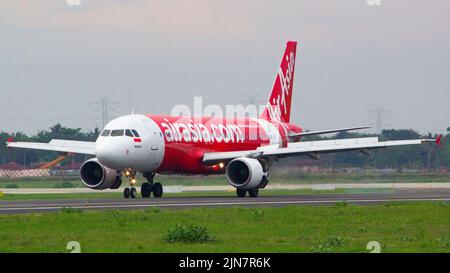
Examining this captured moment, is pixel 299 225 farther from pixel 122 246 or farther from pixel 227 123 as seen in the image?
pixel 227 123

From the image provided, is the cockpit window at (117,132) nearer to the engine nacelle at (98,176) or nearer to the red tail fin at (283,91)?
the engine nacelle at (98,176)

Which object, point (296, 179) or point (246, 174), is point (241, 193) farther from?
point (296, 179)

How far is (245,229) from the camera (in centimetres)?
3122

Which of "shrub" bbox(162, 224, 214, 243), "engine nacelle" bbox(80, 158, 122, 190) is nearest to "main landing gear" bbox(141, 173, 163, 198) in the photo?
"engine nacelle" bbox(80, 158, 122, 190)

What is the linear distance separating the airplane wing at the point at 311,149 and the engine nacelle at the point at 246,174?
52.0 inches

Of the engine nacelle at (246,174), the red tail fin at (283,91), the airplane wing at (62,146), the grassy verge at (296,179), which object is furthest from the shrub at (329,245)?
the red tail fin at (283,91)

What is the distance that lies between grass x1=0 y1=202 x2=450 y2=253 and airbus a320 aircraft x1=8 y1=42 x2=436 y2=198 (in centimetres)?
1610

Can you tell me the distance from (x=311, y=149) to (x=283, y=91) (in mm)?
13294

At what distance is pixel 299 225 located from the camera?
32875 mm

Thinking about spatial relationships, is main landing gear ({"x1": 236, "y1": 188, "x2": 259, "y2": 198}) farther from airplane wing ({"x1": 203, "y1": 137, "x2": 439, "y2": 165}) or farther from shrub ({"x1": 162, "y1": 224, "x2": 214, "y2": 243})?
shrub ({"x1": 162, "y1": 224, "x2": 214, "y2": 243})

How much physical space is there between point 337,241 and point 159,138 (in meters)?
32.1

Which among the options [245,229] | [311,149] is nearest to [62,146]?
[311,149]
